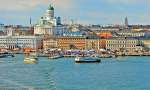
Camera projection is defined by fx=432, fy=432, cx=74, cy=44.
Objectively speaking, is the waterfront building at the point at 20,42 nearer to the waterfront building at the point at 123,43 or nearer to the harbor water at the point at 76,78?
the waterfront building at the point at 123,43

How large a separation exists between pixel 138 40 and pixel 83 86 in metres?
23.8

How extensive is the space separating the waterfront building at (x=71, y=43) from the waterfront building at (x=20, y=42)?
3266 mm

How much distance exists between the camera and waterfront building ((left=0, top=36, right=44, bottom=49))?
45.8 m

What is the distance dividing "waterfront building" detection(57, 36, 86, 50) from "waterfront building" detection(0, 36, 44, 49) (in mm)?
3266

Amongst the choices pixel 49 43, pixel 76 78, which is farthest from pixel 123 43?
pixel 76 78

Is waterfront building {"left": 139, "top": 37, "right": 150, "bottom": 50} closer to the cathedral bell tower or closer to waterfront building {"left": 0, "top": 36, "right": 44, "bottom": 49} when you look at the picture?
waterfront building {"left": 0, "top": 36, "right": 44, "bottom": 49}

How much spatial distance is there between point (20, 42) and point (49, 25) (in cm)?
1177

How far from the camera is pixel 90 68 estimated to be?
83.0ft

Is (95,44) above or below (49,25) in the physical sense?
below

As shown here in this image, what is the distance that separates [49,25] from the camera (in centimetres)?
5744

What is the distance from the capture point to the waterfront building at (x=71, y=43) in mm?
42844

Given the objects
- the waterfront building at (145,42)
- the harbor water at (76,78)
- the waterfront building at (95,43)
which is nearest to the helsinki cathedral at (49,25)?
the waterfront building at (95,43)

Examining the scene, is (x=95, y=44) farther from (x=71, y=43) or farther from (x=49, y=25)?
(x=49, y=25)

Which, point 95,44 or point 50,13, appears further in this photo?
point 50,13
